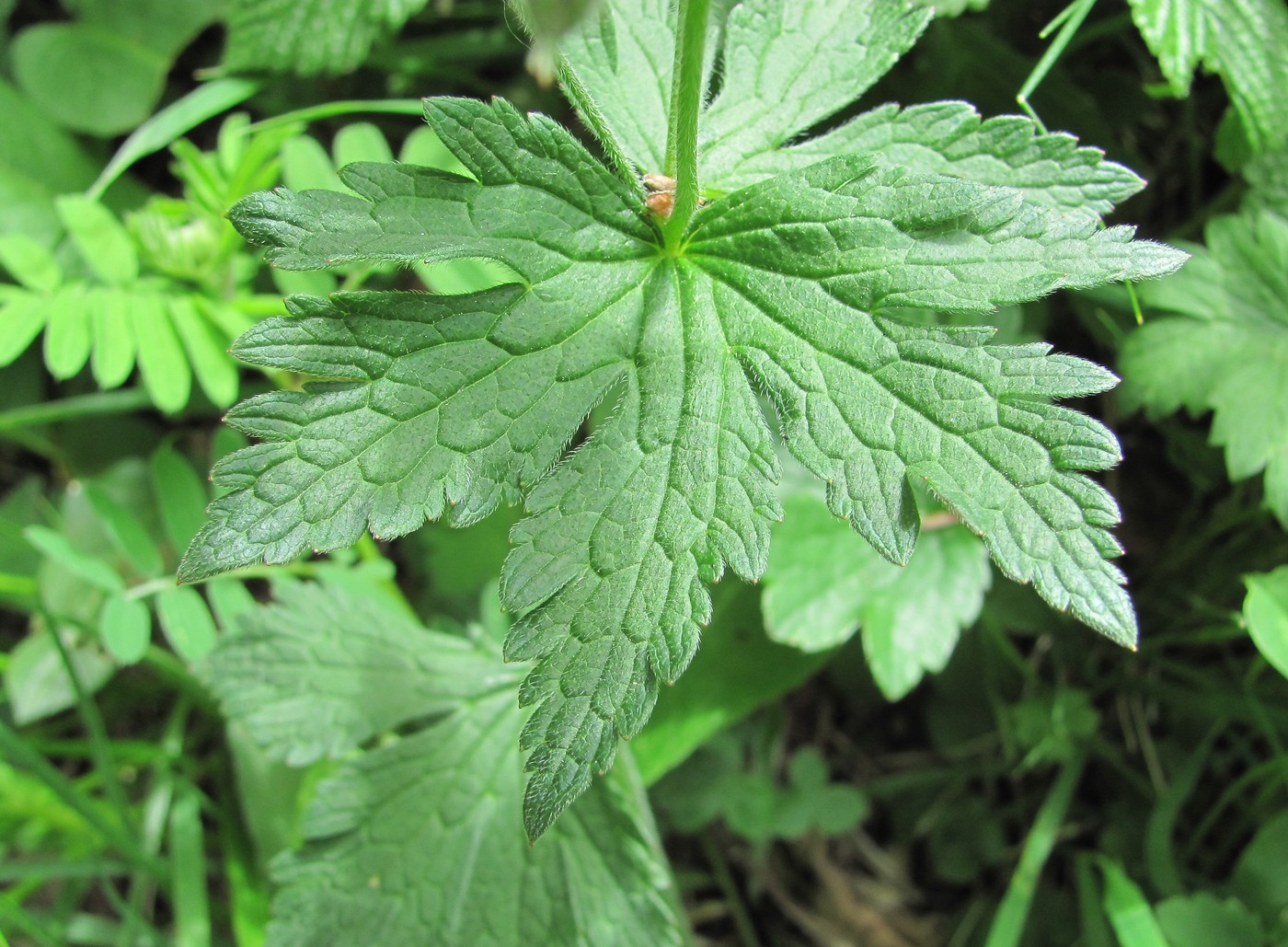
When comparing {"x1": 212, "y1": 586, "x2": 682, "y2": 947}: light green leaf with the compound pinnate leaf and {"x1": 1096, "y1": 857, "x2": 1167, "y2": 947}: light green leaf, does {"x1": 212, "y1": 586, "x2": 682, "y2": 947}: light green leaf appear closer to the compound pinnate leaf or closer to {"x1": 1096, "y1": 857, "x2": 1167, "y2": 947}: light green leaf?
the compound pinnate leaf

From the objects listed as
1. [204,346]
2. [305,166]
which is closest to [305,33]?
[305,166]

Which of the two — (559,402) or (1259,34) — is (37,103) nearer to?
(559,402)

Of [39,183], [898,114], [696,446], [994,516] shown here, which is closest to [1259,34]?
[898,114]

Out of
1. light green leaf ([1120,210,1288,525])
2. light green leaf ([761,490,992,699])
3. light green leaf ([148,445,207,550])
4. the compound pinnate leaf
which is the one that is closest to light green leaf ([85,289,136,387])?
light green leaf ([148,445,207,550])

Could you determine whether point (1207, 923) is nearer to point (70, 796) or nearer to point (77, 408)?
point (70, 796)

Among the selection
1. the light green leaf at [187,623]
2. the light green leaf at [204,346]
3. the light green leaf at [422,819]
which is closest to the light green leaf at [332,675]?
the light green leaf at [422,819]
